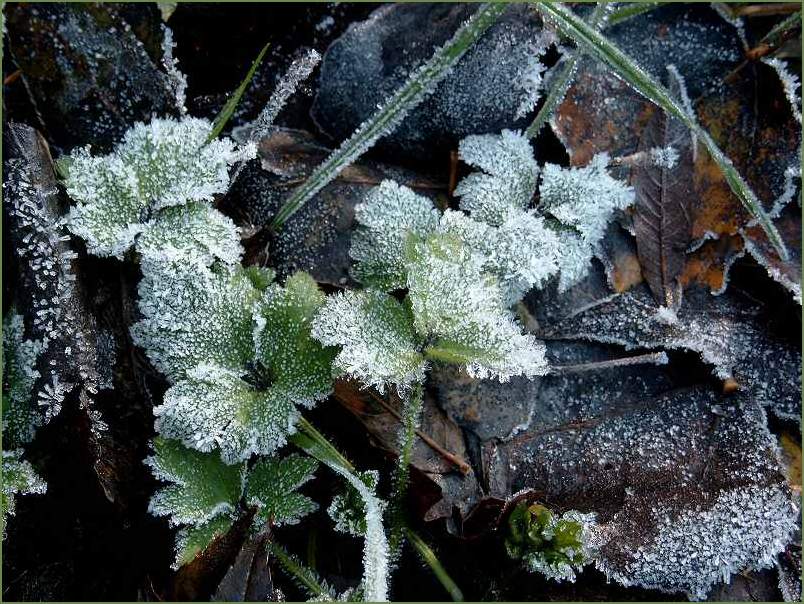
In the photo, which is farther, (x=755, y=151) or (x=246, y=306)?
(x=755, y=151)

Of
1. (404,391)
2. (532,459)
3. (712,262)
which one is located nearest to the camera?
(404,391)

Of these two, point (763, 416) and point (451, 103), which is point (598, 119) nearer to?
point (451, 103)

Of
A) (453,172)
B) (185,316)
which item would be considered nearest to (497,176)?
(453,172)

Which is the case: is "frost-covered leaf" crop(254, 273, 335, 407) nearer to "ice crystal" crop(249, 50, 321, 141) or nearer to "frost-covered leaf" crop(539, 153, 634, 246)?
"ice crystal" crop(249, 50, 321, 141)

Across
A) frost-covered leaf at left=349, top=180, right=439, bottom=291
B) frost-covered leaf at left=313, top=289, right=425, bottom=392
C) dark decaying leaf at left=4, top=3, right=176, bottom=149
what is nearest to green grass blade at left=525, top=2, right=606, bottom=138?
frost-covered leaf at left=349, top=180, right=439, bottom=291

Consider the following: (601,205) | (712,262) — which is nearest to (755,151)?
(712,262)

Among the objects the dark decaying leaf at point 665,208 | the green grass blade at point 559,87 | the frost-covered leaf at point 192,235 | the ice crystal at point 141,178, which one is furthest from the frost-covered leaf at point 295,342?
the dark decaying leaf at point 665,208

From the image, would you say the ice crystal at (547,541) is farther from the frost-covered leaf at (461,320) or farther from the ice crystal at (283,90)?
the ice crystal at (283,90)

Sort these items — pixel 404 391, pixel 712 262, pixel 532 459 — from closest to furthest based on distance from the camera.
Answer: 1. pixel 404 391
2. pixel 532 459
3. pixel 712 262
